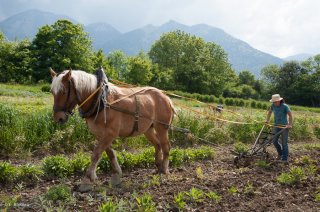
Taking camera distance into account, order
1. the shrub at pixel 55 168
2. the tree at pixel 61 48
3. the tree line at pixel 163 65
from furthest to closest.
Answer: the tree line at pixel 163 65 → the tree at pixel 61 48 → the shrub at pixel 55 168

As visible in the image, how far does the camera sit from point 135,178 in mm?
6957

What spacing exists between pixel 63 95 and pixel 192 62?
58222mm

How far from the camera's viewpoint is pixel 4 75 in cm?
4391

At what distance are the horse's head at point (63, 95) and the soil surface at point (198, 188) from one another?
1273mm

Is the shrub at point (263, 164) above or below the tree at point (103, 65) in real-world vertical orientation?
below

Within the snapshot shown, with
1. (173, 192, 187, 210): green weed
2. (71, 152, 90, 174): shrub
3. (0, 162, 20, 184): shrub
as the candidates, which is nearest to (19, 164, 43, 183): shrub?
(0, 162, 20, 184): shrub

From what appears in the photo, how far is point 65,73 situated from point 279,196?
407 centimetres

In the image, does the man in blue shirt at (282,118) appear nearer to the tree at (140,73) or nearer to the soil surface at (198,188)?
the soil surface at (198,188)

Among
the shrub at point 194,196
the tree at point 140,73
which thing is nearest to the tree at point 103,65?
the tree at point 140,73

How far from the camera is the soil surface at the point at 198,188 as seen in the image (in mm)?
5309

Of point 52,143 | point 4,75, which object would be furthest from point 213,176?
point 4,75

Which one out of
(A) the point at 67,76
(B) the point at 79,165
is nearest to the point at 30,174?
(B) the point at 79,165

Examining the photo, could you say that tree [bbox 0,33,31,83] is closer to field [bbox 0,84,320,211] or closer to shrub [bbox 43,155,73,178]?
field [bbox 0,84,320,211]

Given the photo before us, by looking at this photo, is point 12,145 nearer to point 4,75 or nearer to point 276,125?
point 276,125
